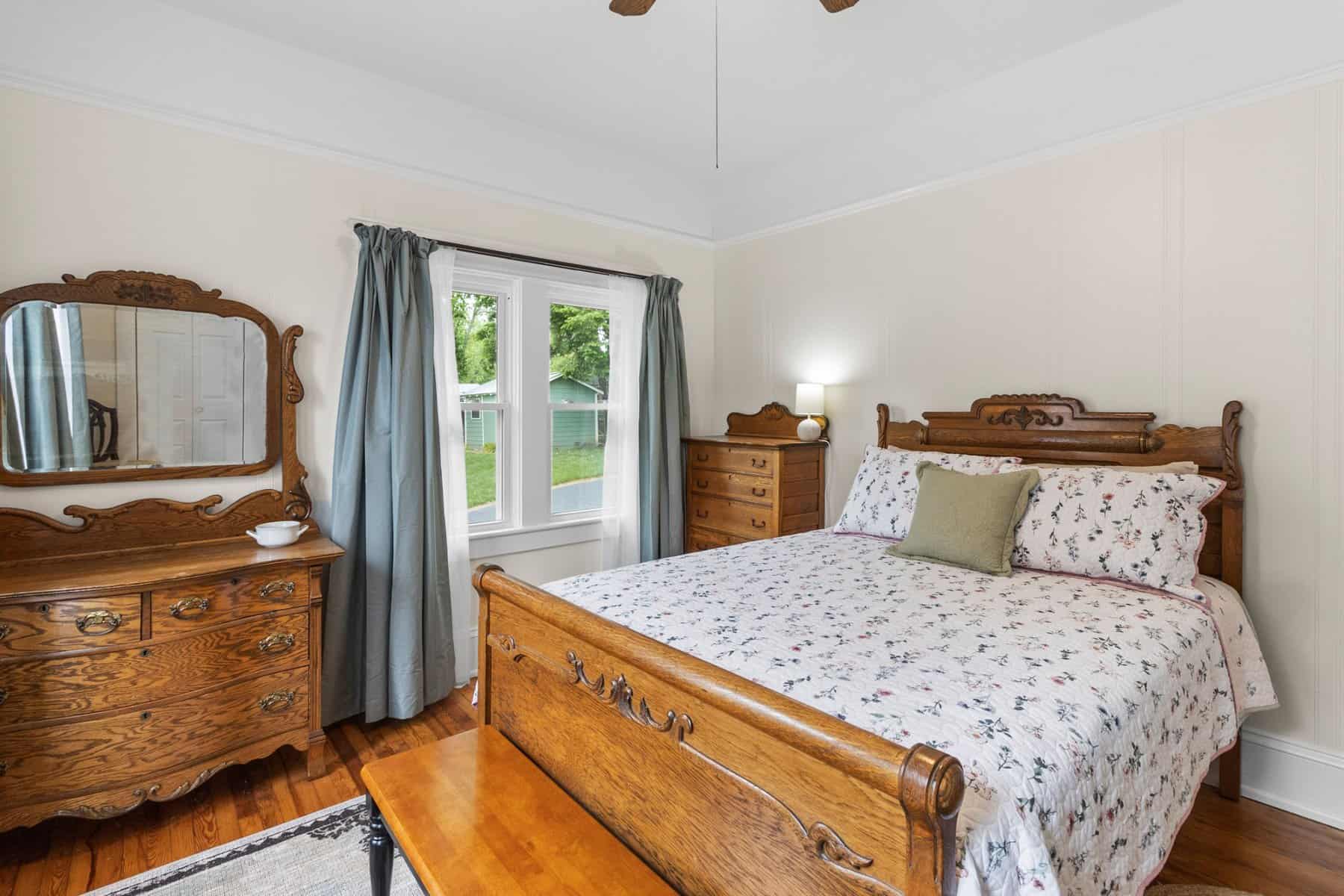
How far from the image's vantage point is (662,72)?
2.85 metres

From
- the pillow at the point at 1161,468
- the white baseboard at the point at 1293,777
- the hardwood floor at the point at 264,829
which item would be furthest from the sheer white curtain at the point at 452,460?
the white baseboard at the point at 1293,777

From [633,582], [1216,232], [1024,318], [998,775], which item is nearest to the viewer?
[998,775]

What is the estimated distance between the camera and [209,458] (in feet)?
8.27

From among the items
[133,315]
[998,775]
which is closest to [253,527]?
[133,315]

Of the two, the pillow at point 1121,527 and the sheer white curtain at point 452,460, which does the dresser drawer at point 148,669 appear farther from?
the pillow at point 1121,527

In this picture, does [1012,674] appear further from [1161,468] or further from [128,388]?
[128,388]

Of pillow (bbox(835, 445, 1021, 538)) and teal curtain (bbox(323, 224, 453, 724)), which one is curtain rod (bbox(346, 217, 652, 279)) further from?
pillow (bbox(835, 445, 1021, 538))

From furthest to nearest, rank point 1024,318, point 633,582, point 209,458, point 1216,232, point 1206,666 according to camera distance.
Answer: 1. point 1024,318
2. point 209,458
3. point 1216,232
4. point 633,582
5. point 1206,666

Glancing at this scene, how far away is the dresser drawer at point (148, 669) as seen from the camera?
192cm

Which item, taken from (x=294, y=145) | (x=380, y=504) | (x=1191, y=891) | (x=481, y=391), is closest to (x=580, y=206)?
(x=481, y=391)

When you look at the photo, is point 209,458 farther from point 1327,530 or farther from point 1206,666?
point 1327,530

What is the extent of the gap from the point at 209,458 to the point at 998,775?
2756mm

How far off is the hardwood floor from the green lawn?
133 cm

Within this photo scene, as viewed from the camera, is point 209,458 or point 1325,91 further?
point 209,458
